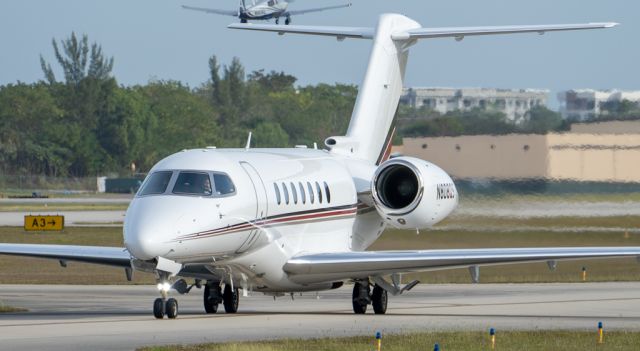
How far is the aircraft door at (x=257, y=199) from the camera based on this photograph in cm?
2352

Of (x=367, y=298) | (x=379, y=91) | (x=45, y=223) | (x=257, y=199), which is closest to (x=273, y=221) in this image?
(x=257, y=199)

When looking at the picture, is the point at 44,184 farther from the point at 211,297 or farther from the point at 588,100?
the point at 211,297

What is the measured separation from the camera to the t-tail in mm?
29392

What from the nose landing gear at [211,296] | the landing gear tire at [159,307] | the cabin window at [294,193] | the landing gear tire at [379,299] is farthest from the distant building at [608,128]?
the landing gear tire at [159,307]

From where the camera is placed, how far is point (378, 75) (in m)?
29.8

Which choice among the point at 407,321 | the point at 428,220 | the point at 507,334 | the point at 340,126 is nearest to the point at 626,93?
Answer: the point at 428,220

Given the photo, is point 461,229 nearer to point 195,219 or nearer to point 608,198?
point 608,198

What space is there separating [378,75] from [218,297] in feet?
22.4

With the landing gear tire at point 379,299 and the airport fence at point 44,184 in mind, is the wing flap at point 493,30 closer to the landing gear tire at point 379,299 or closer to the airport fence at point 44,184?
the landing gear tire at point 379,299

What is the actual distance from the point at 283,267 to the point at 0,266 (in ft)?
69.7

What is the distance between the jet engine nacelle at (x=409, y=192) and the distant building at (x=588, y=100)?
383 inches

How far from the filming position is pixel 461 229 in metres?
34.8

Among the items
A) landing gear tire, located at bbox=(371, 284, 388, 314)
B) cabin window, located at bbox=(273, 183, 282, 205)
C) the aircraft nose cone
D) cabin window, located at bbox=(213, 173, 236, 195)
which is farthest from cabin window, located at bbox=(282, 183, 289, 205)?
the aircraft nose cone

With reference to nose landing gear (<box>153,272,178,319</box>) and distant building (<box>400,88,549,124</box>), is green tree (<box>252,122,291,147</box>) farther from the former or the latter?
nose landing gear (<box>153,272,178,319</box>)
